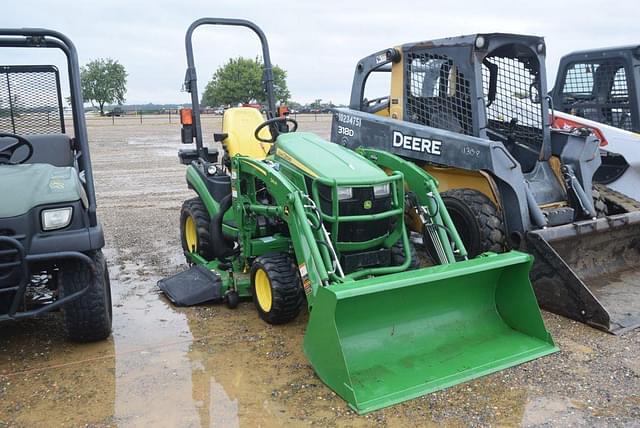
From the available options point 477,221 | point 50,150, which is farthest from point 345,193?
point 50,150

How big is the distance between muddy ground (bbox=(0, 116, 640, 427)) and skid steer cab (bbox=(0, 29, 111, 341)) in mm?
343

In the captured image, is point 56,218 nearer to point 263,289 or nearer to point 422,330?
point 263,289

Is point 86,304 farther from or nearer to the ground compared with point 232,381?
farther from the ground

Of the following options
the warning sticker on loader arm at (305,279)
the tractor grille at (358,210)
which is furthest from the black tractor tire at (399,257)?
the warning sticker on loader arm at (305,279)

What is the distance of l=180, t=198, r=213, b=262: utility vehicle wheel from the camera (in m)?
5.61

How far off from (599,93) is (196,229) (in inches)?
207

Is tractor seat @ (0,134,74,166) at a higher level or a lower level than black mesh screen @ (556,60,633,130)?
lower

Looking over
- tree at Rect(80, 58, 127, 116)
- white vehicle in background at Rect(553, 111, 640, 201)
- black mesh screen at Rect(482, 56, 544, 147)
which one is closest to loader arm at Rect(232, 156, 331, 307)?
black mesh screen at Rect(482, 56, 544, 147)

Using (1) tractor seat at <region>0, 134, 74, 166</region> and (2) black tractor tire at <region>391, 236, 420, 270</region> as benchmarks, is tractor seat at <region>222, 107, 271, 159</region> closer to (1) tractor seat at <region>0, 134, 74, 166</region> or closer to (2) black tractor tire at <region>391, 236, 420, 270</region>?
(1) tractor seat at <region>0, 134, 74, 166</region>

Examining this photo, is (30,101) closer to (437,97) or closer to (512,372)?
(437,97)

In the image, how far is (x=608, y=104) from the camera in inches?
294

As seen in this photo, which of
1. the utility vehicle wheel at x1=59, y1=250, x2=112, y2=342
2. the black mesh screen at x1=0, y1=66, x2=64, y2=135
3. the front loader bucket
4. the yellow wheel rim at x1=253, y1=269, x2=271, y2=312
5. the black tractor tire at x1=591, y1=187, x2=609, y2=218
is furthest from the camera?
the black tractor tire at x1=591, y1=187, x2=609, y2=218

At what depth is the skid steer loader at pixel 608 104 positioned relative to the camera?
6.88 m

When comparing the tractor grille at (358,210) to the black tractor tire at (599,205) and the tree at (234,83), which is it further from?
the tree at (234,83)
